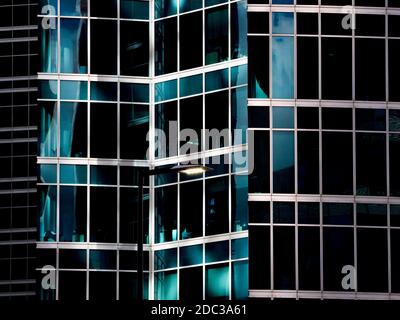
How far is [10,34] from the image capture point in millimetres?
108812

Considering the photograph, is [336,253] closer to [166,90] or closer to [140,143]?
[140,143]

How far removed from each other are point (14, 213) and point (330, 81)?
5402cm

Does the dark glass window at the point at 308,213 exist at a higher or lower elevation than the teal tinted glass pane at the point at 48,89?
lower

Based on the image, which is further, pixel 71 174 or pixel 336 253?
pixel 71 174

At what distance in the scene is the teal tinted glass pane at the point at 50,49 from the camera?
5988 cm

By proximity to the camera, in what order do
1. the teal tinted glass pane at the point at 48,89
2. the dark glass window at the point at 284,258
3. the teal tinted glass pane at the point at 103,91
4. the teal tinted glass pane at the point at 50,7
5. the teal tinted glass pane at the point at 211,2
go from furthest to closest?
the teal tinted glass pane at the point at 50,7 → the teal tinted glass pane at the point at 103,91 → the teal tinted glass pane at the point at 48,89 → the teal tinted glass pane at the point at 211,2 → the dark glass window at the point at 284,258

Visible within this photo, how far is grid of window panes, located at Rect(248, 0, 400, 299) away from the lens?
55.6 meters

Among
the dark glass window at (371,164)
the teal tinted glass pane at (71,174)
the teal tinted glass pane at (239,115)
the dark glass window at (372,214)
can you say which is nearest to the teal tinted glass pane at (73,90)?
the teal tinted glass pane at (71,174)

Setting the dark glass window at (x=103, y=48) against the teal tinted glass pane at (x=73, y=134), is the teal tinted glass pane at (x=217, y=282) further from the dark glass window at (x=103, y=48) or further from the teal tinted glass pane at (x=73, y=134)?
the dark glass window at (x=103, y=48)

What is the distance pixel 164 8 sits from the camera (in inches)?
2377

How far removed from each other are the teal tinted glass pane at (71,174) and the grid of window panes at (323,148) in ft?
24.8

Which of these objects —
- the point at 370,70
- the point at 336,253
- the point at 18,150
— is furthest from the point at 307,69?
the point at 18,150

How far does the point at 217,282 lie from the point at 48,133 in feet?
31.6
